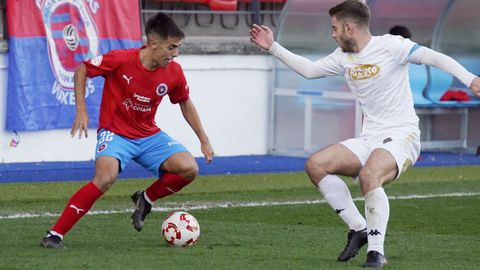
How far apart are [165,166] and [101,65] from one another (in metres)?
0.86

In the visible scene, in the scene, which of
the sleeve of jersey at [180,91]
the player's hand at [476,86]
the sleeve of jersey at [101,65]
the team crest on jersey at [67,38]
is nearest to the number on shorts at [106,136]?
the sleeve of jersey at [101,65]

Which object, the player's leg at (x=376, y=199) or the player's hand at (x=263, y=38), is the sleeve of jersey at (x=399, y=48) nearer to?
the player's leg at (x=376, y=199)

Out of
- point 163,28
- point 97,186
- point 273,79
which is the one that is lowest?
point 273,79

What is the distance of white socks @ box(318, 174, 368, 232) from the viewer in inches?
318

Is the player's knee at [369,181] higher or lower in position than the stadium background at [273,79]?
higher

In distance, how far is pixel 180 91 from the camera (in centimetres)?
905

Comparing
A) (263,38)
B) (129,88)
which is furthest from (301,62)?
(129,88)

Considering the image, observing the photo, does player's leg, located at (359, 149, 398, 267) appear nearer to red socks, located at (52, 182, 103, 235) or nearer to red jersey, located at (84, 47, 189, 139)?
red jersey, located at (84, 47, 189, 139)

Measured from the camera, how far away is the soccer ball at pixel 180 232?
28.0ft

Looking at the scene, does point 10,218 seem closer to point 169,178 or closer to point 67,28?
point 169,178

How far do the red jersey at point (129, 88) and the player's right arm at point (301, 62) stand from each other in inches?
29.4

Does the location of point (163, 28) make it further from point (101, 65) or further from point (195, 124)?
point (195, 124)

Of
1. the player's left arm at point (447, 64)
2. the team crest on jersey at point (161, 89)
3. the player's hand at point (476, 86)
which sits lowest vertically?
the team crest on jersey at point (161, 89)

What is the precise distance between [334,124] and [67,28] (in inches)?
152
